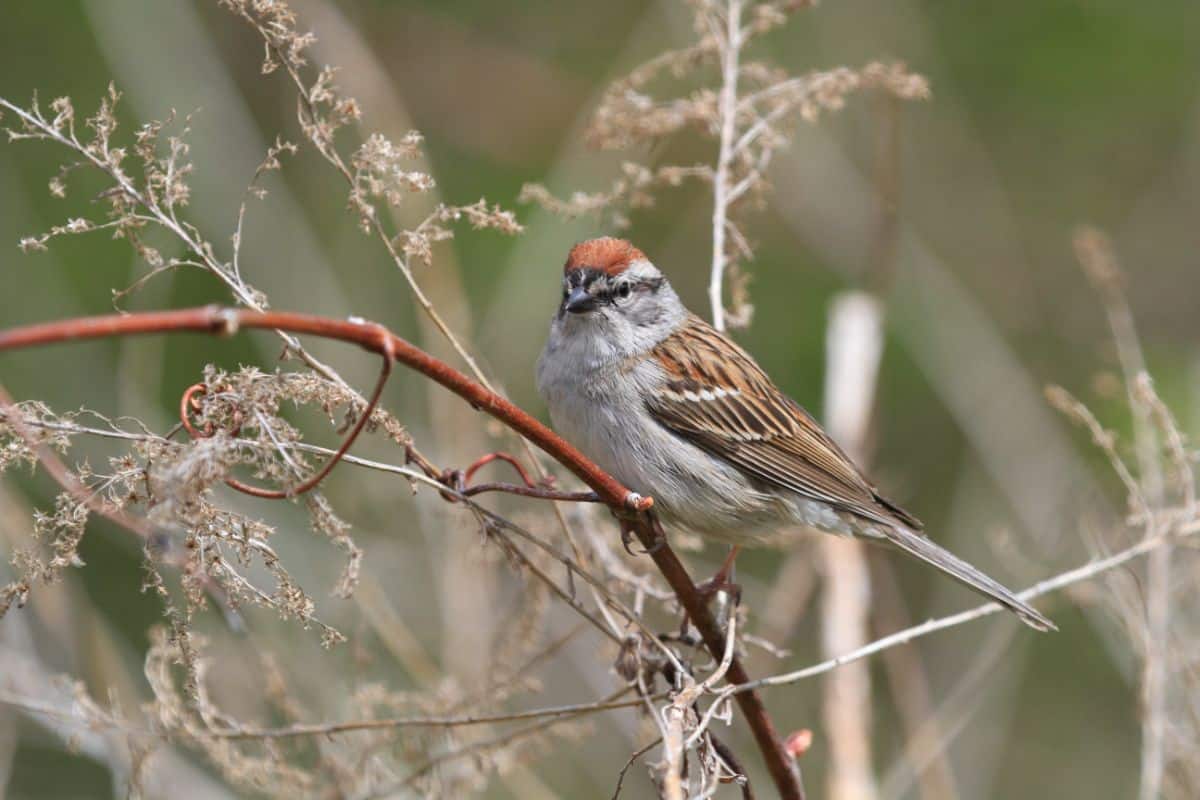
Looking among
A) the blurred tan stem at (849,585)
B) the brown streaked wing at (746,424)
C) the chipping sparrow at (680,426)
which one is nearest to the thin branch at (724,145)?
the chipping sparrow at (680,426)

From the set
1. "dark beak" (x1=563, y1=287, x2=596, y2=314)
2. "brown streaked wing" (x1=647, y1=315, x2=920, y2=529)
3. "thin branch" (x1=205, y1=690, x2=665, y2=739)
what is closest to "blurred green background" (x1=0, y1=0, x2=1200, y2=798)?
"brown streaked wing" (x1=647, y1=315, x2=920, y2=529)

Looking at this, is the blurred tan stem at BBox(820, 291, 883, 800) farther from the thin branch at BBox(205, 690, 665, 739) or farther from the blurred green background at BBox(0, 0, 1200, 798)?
the thin branch at BBox(205, 690, 665, 739)

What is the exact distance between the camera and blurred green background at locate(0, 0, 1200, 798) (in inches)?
167

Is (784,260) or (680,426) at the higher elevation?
(784,260)

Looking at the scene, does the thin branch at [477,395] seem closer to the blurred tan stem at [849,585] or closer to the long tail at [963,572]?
the long tail at [963,572]

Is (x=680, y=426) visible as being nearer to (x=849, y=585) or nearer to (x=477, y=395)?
(x=849, y=585)

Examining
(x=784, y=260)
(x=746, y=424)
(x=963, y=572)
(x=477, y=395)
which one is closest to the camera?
(x=477, y=395)

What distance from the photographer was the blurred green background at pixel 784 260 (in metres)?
4.25

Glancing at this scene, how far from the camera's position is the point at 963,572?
9.28 feet

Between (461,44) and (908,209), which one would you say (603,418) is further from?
(908,209)

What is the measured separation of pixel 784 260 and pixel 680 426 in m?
2.96

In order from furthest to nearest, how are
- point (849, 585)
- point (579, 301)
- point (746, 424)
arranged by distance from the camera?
1. point (849, 585)
2. point (746, 424)
3. point (579, 301)

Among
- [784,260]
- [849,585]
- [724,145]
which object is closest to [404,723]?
[724,145]

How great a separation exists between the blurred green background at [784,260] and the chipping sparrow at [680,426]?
354 mm
